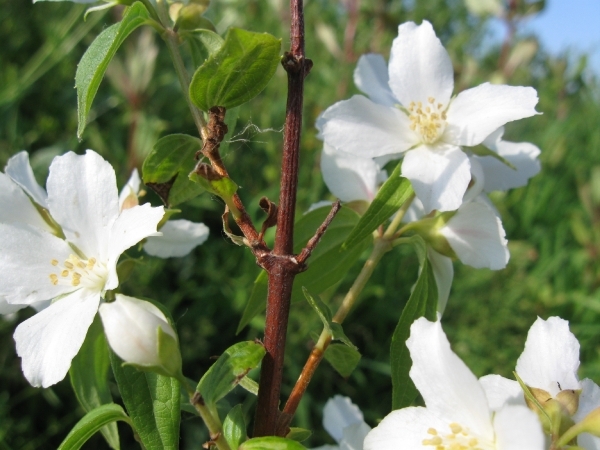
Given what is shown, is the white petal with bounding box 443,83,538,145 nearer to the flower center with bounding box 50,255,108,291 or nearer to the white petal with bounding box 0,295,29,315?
the flower center with bounding box 50,255,108,291

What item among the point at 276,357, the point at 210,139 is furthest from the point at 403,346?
the point at 210,139

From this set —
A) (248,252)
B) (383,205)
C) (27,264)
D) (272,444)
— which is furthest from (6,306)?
(248,252)

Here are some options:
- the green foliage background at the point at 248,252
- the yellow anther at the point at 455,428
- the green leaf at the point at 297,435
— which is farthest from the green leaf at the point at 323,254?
the green foliage background at the point at 248,252

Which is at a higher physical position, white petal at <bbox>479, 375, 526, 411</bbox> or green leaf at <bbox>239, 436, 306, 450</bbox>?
white petal at <bbox>479, 375, 526, 411</bbox>

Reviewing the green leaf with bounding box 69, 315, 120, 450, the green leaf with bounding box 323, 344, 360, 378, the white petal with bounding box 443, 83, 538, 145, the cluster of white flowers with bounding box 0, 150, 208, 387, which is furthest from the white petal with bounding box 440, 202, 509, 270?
the green leaf with bounding box 69, 315, 120, 450

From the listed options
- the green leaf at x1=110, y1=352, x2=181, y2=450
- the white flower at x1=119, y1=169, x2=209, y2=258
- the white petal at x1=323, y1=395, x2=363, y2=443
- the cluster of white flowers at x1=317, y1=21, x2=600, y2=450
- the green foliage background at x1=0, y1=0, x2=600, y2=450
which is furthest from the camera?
the green foliage background at x1=0, y1=0, x2=600, y2=450

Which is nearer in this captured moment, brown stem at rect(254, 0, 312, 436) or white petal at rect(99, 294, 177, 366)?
white petal at rect(99, 294, 177, 366)
